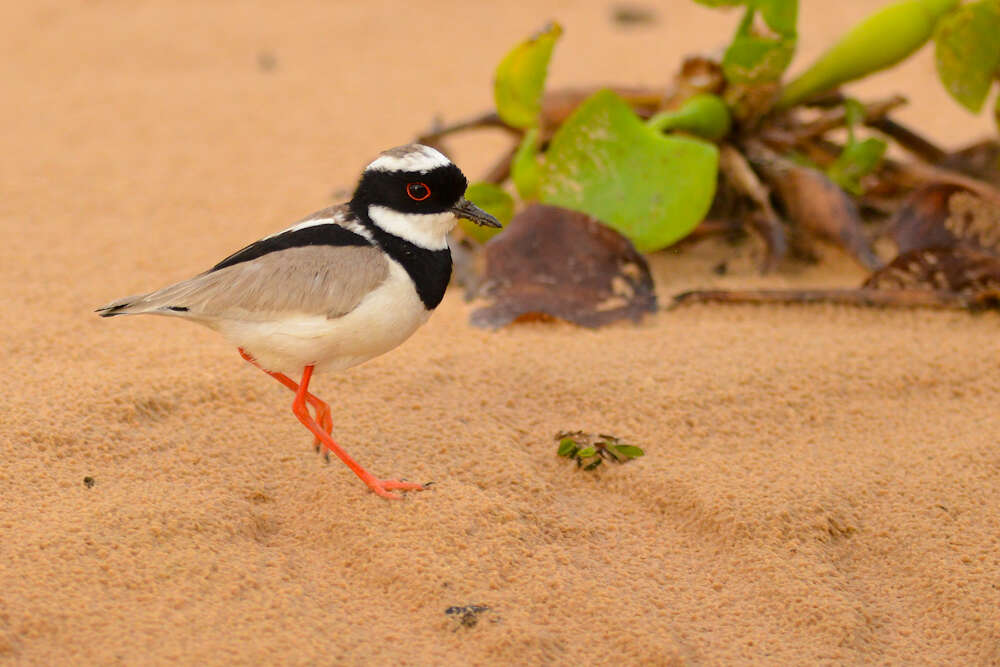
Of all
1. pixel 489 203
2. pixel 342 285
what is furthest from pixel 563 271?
pixel 342 285

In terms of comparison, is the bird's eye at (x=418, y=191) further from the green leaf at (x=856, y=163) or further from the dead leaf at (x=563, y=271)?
the green leaf at (x=856, y=163)

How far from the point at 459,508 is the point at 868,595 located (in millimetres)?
1140

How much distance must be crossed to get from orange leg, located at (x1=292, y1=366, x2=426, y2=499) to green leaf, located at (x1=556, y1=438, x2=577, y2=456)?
474mm

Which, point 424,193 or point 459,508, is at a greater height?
point 424,193

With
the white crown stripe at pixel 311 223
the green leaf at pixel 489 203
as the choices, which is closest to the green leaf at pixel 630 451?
the white crown stripe at pixel 311 223

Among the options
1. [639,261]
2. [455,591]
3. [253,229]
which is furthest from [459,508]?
[253,229]

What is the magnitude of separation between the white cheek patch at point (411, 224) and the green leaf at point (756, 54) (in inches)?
76.0

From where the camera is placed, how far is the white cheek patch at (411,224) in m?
3.56

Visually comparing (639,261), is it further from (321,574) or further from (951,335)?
(321,574)

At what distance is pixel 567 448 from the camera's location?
359 centimetres

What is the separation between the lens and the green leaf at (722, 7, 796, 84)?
190 inches

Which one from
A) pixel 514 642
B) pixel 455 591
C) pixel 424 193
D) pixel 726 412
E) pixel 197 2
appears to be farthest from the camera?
pixel 197 2

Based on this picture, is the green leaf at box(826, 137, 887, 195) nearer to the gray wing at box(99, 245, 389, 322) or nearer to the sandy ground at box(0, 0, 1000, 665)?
the sandy ground at box(0, 0, 1000, 665)

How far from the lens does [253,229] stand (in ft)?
18.4
